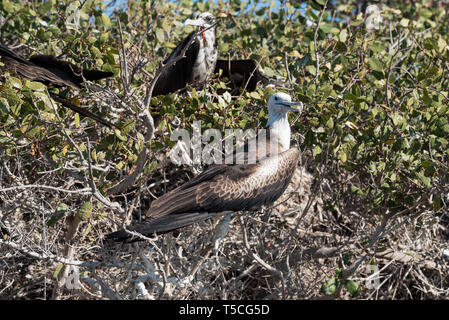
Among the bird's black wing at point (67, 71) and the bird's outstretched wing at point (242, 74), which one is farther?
the bird's outstretched wing at point (242, 74)

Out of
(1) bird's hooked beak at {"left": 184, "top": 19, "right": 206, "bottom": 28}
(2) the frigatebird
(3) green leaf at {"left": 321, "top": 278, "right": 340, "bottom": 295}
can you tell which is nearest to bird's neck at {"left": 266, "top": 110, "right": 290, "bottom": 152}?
(2) the frigatebird

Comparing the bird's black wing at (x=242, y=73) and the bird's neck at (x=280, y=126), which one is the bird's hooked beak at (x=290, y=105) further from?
the bird's black wing at (x=242, y=73)

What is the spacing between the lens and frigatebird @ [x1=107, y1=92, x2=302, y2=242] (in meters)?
3.44

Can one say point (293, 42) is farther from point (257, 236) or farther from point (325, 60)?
point (257, 236)

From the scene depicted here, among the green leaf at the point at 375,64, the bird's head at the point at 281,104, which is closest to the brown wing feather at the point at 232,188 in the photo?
the bird's head at the point at 281,104

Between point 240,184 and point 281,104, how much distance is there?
0.53 metres

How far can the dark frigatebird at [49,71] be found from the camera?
11.8 ft

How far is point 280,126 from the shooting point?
3.87 m

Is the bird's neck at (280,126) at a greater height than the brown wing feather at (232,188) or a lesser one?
greater

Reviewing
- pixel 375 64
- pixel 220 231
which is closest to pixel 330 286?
pixel 220 231

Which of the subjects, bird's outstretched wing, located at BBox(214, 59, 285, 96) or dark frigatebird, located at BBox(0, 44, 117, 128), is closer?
dark frigatebird, located at BBox(0, 44, 117, 128)

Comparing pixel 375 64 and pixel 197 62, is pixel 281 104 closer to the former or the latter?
pixel 375 64

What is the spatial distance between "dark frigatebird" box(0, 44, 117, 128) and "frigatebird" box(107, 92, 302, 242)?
72 cm

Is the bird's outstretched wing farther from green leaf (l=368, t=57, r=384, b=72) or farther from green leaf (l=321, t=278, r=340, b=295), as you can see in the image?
green leaf (l=321, t=278, r=340, b=295)
